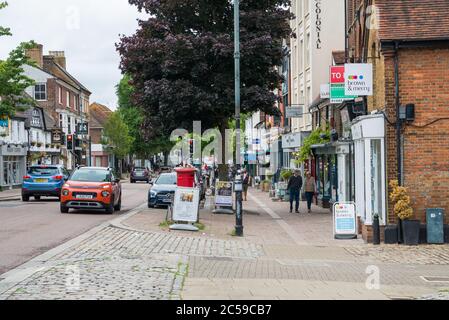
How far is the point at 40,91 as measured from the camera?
70.4 m

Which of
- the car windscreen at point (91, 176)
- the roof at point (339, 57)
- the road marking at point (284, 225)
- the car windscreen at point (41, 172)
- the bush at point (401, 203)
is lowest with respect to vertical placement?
the road marking at point (284, 225)

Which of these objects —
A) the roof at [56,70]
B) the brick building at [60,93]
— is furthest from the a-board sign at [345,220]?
the roof at [56,70]

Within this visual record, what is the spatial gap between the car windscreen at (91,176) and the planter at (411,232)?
10983 millimetres

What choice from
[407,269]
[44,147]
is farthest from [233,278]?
[44,147]

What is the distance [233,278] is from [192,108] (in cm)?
1517

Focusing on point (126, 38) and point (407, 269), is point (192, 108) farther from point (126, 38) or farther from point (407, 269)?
point (407, 269)

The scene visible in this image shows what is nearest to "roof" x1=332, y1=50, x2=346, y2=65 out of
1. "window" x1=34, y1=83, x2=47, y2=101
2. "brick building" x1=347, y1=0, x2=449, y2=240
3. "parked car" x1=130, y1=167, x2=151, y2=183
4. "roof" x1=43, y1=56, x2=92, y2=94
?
"brick building" x1=347, y1=0, x2=449, y2=240

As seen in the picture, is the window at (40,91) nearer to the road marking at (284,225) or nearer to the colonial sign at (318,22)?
the colonial sign at (318,22)

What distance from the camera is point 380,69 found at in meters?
18.9

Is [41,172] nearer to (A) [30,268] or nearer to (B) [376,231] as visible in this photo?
(B) [376,231]

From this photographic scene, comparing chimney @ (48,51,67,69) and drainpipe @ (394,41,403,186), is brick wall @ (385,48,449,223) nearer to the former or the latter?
drainpipe @ (394,41,403,186)

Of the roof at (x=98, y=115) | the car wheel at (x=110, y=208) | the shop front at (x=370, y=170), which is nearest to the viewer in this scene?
the shop front at (x=370, y=170)

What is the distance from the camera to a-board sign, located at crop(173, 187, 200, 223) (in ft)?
62.6

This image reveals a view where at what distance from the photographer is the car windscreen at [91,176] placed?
24.4m
